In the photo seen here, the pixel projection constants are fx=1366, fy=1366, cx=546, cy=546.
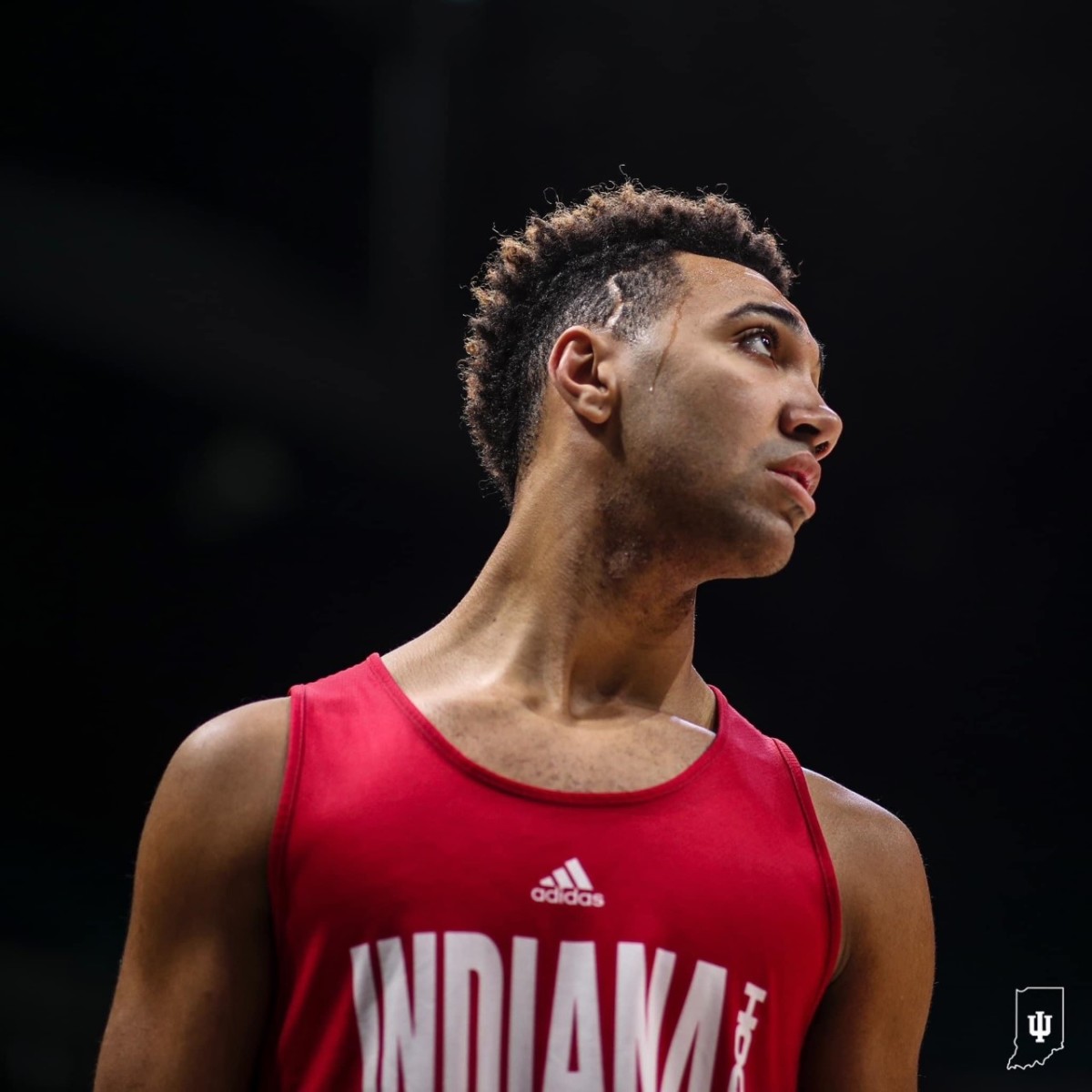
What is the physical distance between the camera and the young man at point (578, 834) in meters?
1.07

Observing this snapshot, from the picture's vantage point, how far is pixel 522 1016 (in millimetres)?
1062

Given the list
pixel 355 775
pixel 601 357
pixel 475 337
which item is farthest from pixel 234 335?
pixel 355 775

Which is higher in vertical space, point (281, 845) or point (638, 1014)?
point (281, 845)

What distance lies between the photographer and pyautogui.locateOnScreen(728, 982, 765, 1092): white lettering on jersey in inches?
43.7

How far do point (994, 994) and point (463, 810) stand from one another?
1.67 m

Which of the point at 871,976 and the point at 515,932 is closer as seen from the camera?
the point at 515,932

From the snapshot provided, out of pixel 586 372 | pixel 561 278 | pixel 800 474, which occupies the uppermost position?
pixel 561 278

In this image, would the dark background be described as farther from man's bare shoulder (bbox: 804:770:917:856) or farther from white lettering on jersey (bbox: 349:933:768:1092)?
white lettering on jersey (bbox: 349:933:768:1092)

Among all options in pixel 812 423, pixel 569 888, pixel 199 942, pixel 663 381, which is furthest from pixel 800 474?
pixel 199 942

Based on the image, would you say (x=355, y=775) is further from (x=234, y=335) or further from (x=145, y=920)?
(x=234, y=335)

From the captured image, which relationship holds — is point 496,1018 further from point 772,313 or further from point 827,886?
point 772,313

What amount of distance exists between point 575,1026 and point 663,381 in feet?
1.90

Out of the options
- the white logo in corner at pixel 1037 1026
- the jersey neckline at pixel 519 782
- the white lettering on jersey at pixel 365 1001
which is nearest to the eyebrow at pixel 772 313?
the jersey neckline at pixel 519 782

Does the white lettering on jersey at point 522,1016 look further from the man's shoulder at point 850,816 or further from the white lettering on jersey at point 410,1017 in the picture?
the man's shoulder at point 850,816
